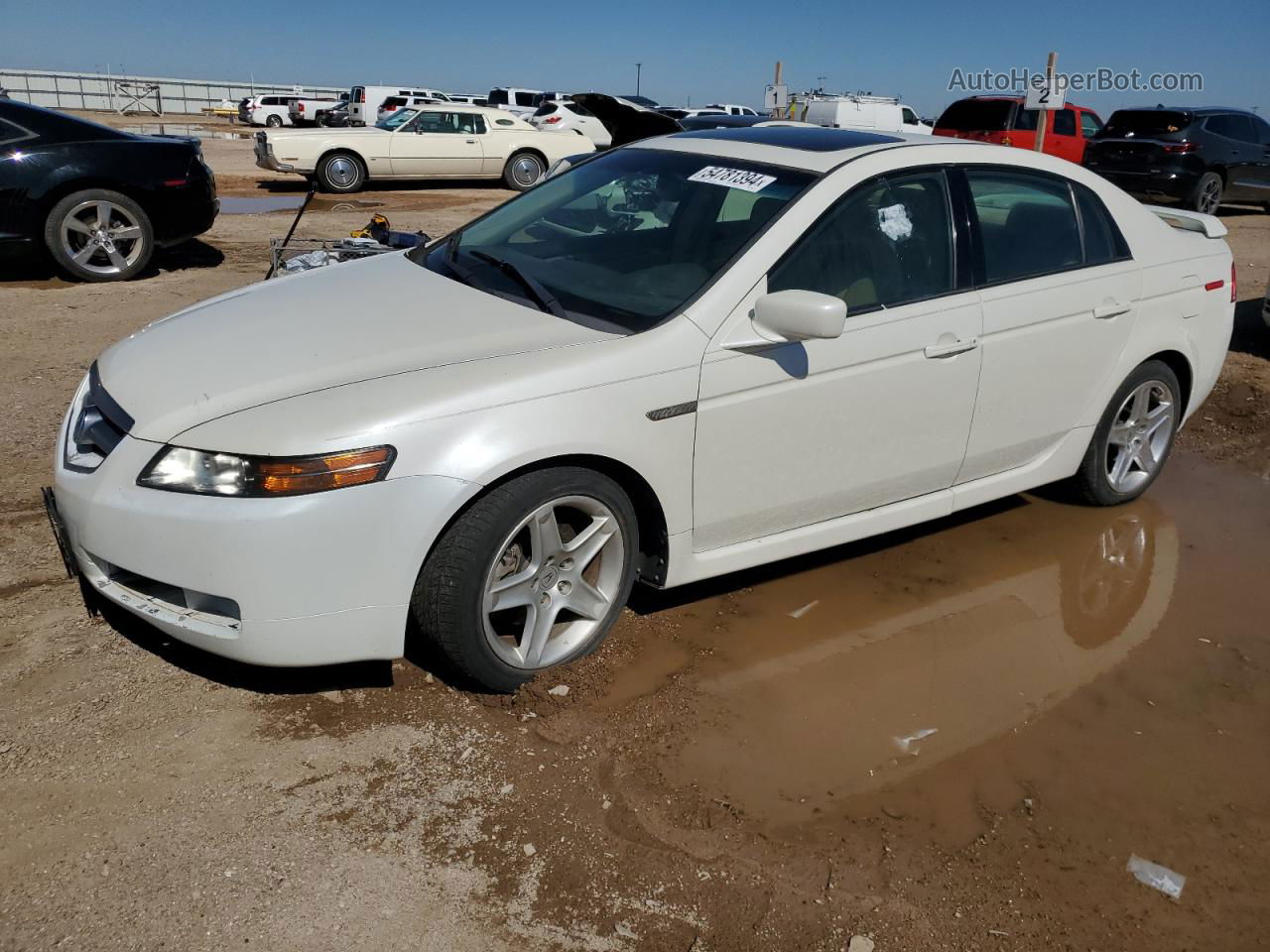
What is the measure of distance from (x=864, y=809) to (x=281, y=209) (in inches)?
525

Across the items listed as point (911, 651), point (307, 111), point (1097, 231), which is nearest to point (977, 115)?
point (1097, 231)

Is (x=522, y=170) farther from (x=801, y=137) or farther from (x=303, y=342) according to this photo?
(x=303, y=342)

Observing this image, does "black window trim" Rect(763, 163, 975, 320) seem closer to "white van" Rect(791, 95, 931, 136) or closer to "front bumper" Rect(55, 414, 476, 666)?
"front bumper" Rect(55, 414, 476, 666)


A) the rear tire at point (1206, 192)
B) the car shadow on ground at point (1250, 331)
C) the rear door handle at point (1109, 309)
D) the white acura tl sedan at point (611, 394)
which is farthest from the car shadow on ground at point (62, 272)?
the rear tire at point (1206, 192)

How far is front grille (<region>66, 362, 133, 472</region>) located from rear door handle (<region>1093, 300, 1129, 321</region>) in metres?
3.61

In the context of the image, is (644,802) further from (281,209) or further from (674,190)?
(281,209)

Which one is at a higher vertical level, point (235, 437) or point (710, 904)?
point (235, 437)

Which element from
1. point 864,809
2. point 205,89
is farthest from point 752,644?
point 205,89

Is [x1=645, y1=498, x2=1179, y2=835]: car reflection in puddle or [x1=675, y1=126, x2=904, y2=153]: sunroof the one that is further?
[x1=675, y1=126, x2=904, y2=153]: sunroof

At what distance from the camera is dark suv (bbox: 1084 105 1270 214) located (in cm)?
1552

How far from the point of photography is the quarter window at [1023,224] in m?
4.02

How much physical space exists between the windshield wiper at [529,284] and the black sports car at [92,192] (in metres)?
5.84

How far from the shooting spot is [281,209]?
46.6 feet

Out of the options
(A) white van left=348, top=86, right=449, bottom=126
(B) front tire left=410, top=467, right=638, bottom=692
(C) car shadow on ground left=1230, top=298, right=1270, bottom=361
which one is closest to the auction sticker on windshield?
(B) front tire left=410, top=467, right=638, bottom=692
